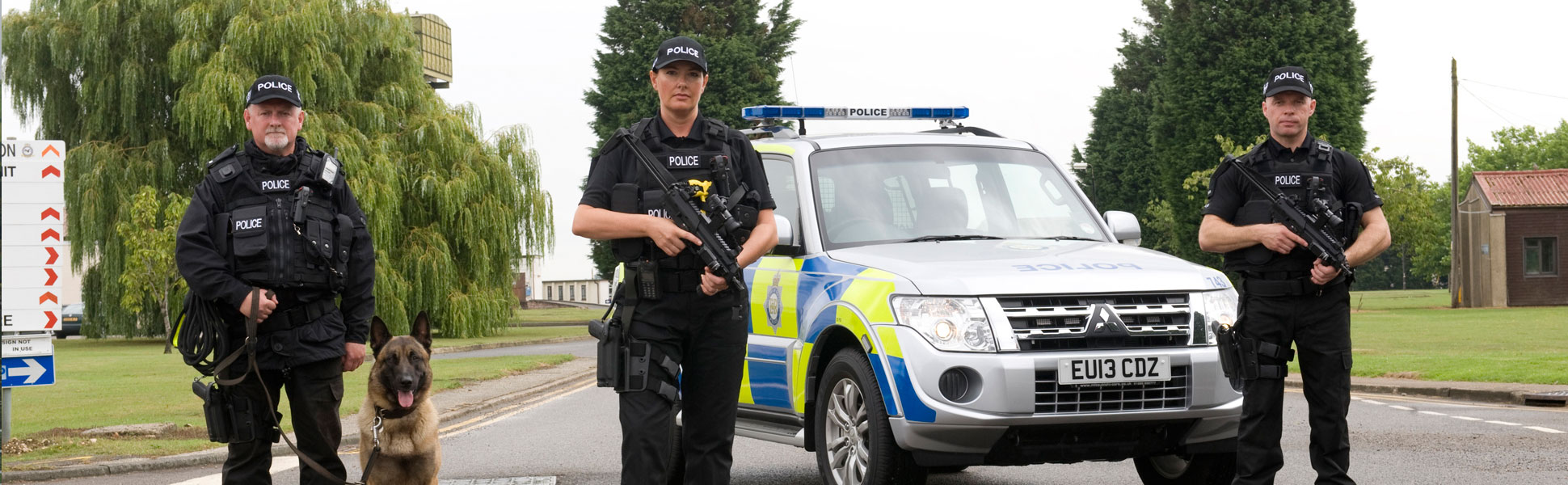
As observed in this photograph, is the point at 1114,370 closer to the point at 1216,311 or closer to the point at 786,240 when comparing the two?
the point at 1216,311

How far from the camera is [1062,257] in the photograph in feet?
22.1

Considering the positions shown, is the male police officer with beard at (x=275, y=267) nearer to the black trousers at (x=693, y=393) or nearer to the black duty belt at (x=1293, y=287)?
the black trousers at (x=693, y=393)

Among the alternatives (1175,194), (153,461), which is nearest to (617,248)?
(153,461)

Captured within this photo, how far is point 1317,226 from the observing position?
6.13 m

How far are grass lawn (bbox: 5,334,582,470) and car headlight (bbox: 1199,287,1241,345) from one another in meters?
7.68

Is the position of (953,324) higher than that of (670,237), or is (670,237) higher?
(670,237)

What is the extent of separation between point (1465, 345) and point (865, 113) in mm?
21602

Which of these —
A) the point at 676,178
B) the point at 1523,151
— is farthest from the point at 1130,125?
the point at 676,178

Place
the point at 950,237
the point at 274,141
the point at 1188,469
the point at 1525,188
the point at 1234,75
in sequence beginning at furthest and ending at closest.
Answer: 1. the point at 1234,75
2. the point at 1525,188
3. the point at 950,237
4. the point at 1188,469
5. the point at 274,141

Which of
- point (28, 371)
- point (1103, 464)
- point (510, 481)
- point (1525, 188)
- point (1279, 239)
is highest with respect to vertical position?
point (1525, 188)

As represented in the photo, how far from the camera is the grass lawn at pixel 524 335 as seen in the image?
111 ft

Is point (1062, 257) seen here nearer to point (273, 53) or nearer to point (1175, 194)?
point (273, 53)

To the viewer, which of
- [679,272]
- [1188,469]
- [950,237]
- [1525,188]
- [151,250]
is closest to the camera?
[679,272]

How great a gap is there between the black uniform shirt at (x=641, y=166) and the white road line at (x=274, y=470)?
4.09m
